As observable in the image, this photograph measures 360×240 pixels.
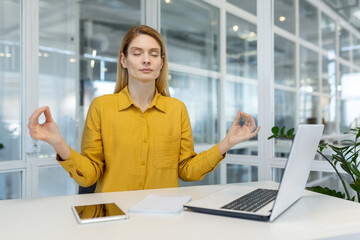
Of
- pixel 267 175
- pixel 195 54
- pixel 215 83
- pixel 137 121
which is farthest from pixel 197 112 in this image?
pixel 137 121

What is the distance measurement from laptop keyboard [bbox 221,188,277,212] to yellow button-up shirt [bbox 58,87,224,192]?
1.40 ft

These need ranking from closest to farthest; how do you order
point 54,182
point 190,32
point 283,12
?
point 283,12
point 54,182
point 190,32

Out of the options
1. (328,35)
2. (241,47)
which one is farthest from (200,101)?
(328,35)

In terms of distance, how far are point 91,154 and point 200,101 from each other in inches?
61.6

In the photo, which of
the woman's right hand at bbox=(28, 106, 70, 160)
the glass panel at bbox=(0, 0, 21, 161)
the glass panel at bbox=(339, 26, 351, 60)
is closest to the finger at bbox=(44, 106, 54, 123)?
the woman's right hand at bbox=(28, 106, 70, 160)

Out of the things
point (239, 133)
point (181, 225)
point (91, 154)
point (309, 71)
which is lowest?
point (181, 225)

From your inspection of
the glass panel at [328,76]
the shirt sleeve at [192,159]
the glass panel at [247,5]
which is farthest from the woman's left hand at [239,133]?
the glass panel at [247,5]

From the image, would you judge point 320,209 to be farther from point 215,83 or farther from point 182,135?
point 215,83

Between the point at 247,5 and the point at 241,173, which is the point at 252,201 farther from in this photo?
the point at 247,5

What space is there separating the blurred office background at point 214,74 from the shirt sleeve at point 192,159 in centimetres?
77

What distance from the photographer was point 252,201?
3.51 ft

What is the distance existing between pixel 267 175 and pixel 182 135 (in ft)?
2.86

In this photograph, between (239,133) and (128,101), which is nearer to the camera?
(239,133)

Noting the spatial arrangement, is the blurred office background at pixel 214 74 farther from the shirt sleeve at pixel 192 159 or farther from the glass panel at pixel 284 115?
the shirt sleeve at pixel 192 159
